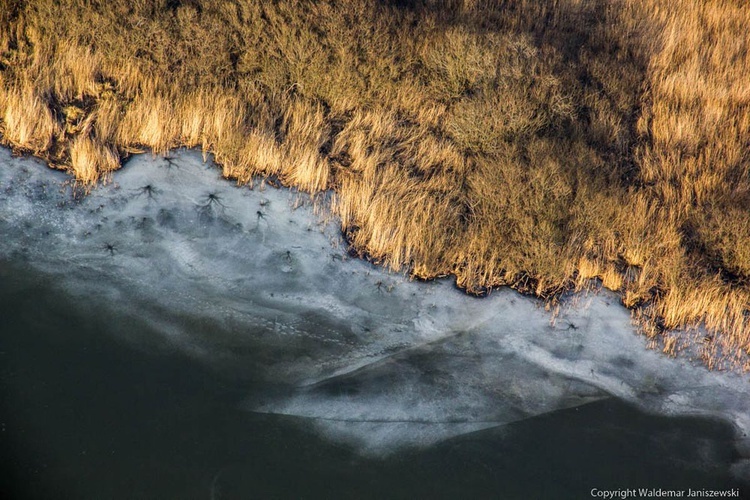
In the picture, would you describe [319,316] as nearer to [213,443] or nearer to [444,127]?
[213,443]

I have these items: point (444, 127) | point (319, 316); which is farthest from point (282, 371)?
point (444, 127)

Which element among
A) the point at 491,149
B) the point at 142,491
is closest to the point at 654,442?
the point at 491,149

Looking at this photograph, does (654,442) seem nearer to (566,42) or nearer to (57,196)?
(566,42)

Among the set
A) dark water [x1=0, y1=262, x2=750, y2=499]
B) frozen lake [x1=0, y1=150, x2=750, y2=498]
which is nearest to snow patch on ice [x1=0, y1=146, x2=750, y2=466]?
frozen lake [x1=0, y1=150, x2=750, y2=498]

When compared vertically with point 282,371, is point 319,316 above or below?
above

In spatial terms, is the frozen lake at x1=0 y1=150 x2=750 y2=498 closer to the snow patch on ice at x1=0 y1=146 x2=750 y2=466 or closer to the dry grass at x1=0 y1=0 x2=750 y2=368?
the snow patch on ice at x1=0 y1=146 x2=750 y2=466

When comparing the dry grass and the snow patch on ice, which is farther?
the dry grass
